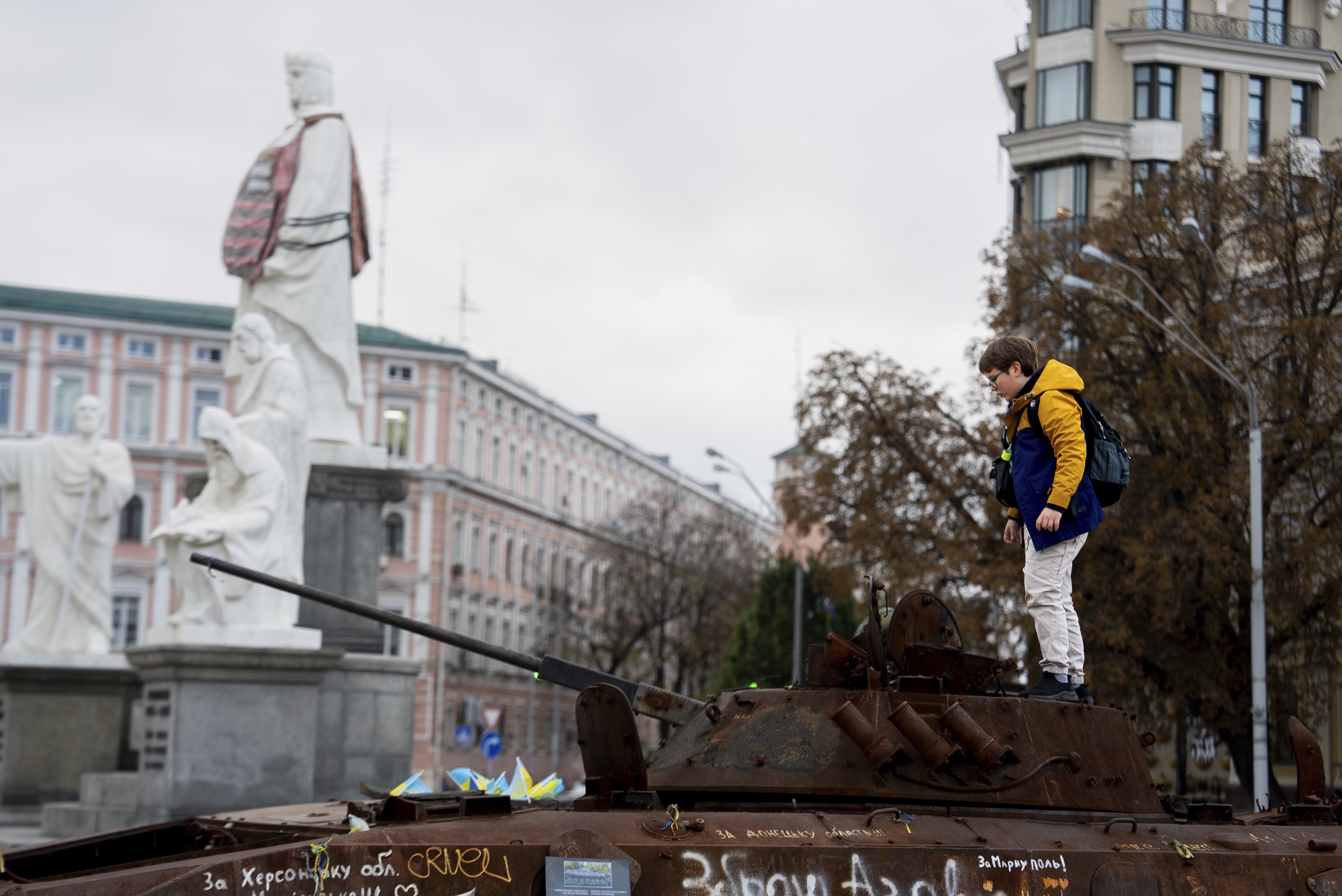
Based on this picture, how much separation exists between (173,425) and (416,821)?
6031cm

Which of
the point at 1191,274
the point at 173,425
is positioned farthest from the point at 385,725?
the point at 173,425

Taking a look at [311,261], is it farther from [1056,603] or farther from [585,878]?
[585,878]

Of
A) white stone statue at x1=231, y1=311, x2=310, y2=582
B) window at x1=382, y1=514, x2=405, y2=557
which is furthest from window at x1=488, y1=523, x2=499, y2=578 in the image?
white stone statue at x1=231, y1=311, x2=310, y2=582

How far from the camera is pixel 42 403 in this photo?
6188 centimetres

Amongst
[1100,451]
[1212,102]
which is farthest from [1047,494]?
[1212,102]

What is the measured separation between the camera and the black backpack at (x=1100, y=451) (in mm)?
7254

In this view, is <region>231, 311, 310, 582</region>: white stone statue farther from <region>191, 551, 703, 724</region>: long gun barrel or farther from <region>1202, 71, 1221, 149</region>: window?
<region>1202, 71, 1221, 149</region>: window

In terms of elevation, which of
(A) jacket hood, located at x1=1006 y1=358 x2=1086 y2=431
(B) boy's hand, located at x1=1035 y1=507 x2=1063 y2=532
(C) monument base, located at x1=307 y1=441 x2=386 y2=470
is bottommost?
(B) boy's hand, located at x1=1035 y1=507 x2=1063 y2=532

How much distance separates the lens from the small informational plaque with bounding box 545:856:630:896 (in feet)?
17.9

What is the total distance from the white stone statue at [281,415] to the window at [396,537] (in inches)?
1809

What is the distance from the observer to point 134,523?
6275 cm

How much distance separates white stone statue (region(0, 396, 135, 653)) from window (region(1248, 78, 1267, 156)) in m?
27.3

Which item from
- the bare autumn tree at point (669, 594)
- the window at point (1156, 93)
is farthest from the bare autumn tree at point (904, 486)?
the bare autumn tree at point (669, 594)

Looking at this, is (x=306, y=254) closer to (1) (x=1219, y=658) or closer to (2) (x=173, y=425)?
(1) (x=1219, y=658)
